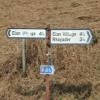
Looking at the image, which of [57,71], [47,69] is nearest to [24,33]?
[47,69]

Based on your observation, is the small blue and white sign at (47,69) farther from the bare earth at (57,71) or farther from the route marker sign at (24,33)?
the bare earth at (57,71)

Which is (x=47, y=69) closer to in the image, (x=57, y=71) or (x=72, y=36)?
(x=72, y=36)

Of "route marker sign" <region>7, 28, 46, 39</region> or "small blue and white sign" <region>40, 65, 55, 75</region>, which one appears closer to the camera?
"small blue and white sign" <region>40, 65, 55, 75</region>

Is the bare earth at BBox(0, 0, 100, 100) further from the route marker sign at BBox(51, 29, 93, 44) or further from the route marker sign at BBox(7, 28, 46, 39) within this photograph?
the route marker sign at BBox(51, 29, 93, 44)

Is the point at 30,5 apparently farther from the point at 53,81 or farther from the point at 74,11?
the point at 53,81

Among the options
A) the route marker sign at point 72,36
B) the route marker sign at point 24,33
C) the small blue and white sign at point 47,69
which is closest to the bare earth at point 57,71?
the small blue and white sign at point 47,69

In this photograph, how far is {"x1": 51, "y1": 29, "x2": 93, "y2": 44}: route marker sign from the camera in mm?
7621

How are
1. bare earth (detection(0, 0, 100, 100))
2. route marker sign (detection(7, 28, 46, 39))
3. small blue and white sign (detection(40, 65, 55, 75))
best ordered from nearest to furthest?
small blue and white sign (detection(40, 65, 55, 75)) → route marker sign (detection(7, 28, 46, 39)) → bare earth (detection(0, 0, 100, 100))

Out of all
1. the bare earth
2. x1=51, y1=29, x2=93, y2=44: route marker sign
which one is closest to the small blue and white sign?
x1=51, y1=29, x2=93, y2=44: route marker sign

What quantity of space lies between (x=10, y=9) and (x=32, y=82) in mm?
3206

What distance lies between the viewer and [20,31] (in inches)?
314

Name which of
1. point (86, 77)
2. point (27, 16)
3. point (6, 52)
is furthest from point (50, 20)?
point (86, 77)

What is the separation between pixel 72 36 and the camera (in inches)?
300

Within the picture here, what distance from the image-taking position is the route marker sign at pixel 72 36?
762 centimetres
